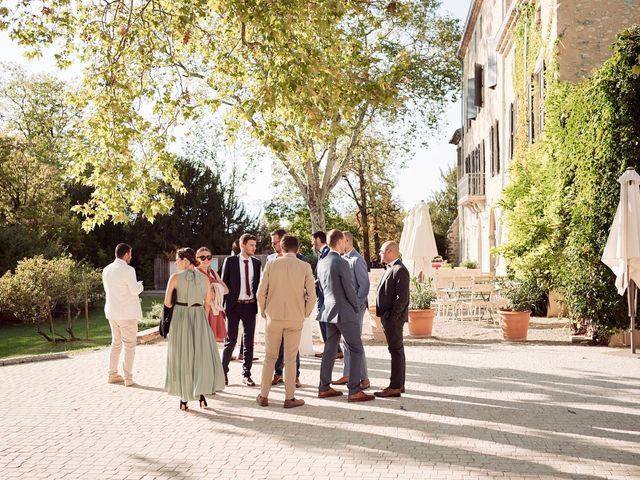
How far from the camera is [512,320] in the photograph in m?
13.5

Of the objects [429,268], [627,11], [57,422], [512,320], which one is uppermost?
[627,11]

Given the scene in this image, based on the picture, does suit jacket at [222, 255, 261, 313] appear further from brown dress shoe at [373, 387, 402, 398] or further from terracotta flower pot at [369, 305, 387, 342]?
terracotta flower pot at [369, 305, 387, 342]

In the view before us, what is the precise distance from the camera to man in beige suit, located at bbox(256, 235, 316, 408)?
797 cm

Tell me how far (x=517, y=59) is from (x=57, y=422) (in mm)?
18308

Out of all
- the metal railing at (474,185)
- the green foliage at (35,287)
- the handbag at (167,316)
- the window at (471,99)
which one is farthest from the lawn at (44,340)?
the window at (471,99)

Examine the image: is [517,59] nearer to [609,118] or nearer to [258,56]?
[609,118]

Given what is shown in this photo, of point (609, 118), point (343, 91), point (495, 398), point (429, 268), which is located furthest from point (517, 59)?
point (495, 398)

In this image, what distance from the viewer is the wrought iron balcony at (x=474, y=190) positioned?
29703 millimetres

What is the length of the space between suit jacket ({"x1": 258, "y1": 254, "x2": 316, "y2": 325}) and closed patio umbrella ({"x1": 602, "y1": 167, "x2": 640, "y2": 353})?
18.7 ft

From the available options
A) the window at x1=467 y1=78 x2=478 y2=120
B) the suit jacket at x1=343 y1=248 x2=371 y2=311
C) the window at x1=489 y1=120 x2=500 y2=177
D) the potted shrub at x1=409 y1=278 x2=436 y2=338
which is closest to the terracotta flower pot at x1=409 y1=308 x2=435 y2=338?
the potted shrub at x1=409 y1=278 x2=436 y2=338

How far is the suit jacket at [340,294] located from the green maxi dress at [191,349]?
1415mm

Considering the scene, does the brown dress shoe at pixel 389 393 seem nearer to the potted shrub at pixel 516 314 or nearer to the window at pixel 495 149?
the potted shrub at pixel 516 314

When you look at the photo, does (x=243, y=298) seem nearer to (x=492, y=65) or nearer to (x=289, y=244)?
(x=289, y=244)

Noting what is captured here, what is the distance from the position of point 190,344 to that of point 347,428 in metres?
2.08
